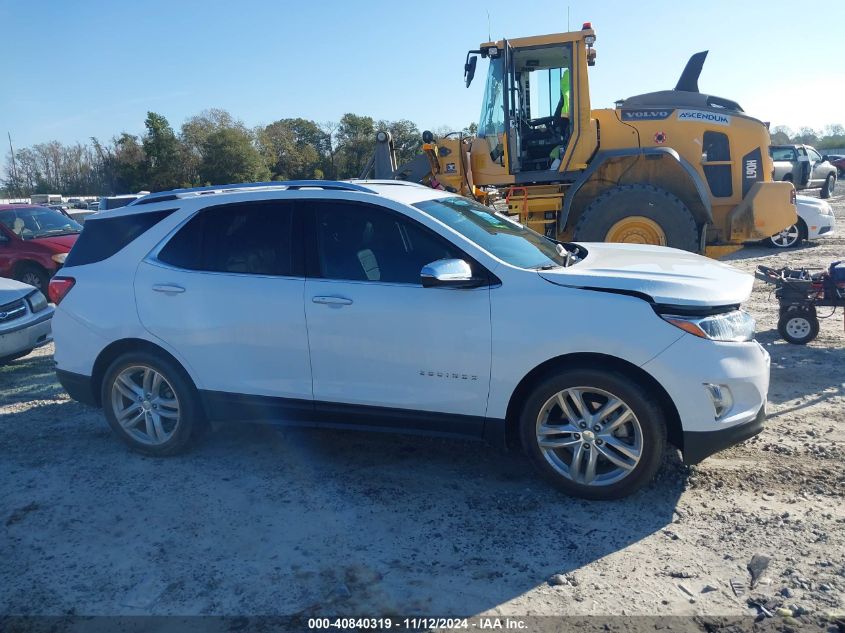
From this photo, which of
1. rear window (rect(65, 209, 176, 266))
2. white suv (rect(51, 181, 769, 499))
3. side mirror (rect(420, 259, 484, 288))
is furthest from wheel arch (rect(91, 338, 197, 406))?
side mirror (rect(420, 259, 484, 288))

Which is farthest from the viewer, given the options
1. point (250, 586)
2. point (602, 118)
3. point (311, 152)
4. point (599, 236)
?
point (311, 152)

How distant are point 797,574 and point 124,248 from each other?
4.68 m

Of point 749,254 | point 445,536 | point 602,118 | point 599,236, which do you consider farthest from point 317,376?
point 749,254

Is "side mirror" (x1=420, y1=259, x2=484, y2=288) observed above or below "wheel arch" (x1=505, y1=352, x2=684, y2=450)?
above

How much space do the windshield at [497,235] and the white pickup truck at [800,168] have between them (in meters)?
19.2

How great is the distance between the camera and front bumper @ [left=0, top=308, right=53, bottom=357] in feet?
24.1

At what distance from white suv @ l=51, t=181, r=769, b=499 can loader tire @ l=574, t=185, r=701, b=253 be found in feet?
13.2

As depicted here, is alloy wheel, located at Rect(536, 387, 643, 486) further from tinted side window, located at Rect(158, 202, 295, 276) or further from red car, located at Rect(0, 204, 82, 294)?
red car, located at Rect(0, 204, 82, 294)

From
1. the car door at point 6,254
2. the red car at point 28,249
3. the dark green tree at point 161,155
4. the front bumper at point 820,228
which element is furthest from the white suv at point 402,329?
the dark green tree at point 161,155

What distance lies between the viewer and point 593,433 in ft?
13.0

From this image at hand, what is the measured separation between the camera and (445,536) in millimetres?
3748

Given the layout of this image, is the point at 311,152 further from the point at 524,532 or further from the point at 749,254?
the point at 524,532

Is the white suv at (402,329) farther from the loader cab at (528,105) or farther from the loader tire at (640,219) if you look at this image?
the loader cab at (528,105)

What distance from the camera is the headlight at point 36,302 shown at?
7.94 metres
